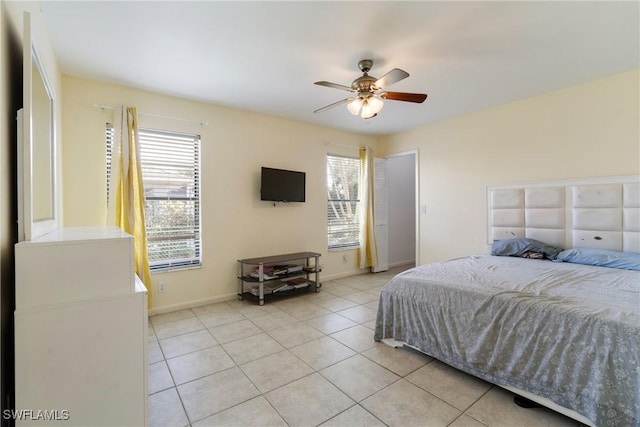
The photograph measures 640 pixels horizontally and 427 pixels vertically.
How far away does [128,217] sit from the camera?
304 centimetres

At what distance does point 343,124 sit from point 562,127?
2.79 meters

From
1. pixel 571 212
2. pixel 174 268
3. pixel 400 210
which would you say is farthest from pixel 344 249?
pixel 571 212

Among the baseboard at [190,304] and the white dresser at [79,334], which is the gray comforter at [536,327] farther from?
the baseboard at [190,304]

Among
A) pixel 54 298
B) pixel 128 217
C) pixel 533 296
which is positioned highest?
pixel 128 217

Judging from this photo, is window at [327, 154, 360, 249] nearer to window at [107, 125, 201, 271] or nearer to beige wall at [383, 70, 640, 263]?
beige wall at [383, 70, 640, 263]

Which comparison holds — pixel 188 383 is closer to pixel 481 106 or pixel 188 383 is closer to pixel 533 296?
pixel 533 296

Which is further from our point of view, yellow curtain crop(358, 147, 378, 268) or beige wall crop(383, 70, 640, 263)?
yellow curtain crop(358, 147, 378, 268)

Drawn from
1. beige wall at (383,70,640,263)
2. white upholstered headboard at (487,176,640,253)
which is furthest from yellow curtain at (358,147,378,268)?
white upholstered headboard at (487,176,640,253)

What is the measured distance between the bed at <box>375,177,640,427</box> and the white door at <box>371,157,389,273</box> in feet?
7.16

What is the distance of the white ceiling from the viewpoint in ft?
6.35

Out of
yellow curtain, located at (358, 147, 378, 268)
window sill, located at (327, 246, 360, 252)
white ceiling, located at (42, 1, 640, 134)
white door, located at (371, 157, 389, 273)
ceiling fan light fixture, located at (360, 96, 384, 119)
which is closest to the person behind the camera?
white ceiling, located at (42, 1, 640, 134)

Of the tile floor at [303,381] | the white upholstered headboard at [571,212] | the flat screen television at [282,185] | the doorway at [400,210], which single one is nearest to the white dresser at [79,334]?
the tile floor at [303,381]

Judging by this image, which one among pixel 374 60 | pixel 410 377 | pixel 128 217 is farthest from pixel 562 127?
pixel 128 217

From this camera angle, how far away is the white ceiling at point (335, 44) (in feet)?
6.35
